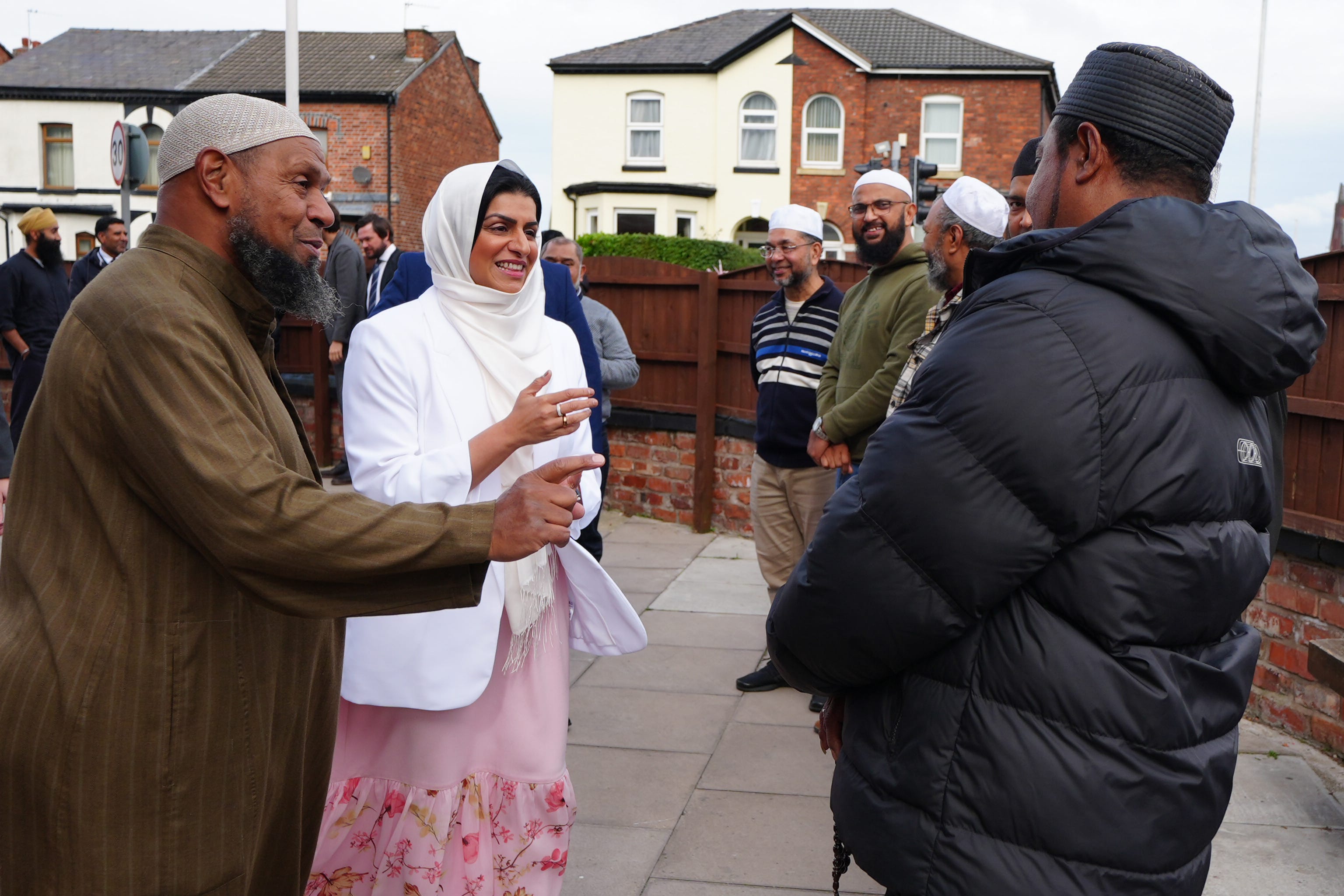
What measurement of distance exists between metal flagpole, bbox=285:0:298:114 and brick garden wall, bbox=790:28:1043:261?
17998 millimetres

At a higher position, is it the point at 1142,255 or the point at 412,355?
the point at 1142,255

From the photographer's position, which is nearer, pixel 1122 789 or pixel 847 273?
pixel 1122 789

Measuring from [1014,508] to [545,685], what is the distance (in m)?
1.71

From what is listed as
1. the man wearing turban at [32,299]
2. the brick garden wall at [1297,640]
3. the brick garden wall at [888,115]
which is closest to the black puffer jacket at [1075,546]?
the brick garden wall at [1297,640]

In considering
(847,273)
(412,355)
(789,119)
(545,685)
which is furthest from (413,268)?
(789,119)

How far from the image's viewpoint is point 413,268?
15.0ft

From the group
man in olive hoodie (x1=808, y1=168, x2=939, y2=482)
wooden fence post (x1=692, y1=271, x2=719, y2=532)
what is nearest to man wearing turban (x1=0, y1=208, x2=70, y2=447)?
wooden fence post (x1=692, y1=271, x2=719, y2=532)

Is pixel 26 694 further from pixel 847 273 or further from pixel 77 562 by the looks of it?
pixel 847 273

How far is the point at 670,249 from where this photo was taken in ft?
85.1

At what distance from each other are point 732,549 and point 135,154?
562 cm

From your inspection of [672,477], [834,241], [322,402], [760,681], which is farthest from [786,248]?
[834,241]

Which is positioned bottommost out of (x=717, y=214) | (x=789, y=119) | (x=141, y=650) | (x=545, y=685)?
(x=545, y=685)

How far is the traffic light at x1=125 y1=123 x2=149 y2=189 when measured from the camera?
915 centimetres

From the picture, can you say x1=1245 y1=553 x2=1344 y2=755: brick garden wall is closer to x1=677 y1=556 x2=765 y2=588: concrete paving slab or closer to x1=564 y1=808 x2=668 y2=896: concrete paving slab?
x1=564 y1=808 x2=668 y2=896: concrete paving slab
